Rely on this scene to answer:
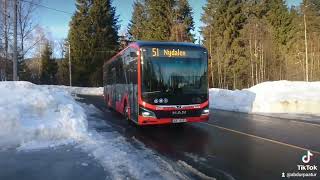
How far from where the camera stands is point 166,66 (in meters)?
15.8

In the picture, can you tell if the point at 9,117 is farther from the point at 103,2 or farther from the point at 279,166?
the point at 103,2

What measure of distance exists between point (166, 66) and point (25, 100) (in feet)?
19.6

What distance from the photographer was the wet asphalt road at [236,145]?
9.20m

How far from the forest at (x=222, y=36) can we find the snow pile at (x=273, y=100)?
1067 inches

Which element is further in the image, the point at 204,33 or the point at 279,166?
the point at 204,33

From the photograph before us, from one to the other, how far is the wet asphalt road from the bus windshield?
1.30m

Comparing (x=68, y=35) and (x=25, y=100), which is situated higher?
(x=68, y=35)

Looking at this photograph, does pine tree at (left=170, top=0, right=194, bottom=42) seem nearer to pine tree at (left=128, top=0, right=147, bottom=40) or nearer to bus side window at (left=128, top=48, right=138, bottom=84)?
pine tree at (left=128, top=0, right=147, bottom=40)

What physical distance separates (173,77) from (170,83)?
0.25 metres

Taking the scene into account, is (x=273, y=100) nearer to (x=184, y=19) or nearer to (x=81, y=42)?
(x=184, y=19)

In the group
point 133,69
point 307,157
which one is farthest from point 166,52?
point 307,157

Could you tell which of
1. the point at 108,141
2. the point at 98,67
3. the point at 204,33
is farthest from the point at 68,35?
the point at 108,141

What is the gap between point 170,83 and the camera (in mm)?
15617

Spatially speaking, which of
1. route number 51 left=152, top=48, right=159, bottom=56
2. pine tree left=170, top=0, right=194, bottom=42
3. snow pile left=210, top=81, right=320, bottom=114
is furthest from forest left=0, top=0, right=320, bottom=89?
route number 51 left=152, top=48, right=159, bottom=56
